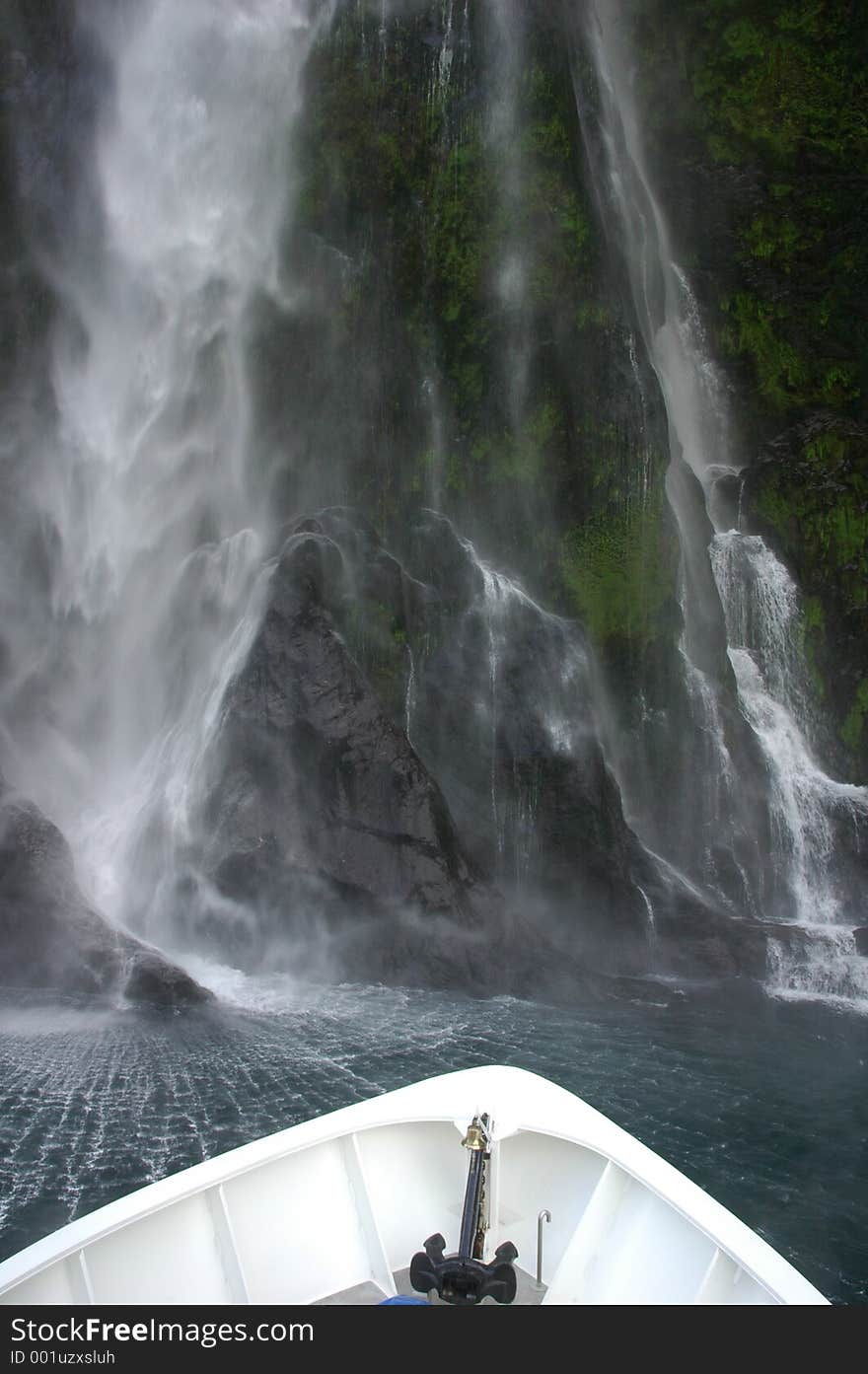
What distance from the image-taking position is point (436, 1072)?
1259cm

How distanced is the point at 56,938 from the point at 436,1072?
645cm

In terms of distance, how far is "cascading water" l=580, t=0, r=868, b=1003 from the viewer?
64.1 ft

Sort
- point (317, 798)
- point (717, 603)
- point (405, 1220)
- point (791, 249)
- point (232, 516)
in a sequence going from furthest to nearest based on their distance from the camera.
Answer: point (791, 249) < point (717, 603) < point (232, 516) < point (317, 798) < point (405, 1220)

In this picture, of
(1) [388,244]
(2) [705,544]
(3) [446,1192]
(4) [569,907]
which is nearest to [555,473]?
(2) [705,544]

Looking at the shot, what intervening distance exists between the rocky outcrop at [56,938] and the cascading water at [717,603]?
957cm

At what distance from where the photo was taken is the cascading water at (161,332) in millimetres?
20516

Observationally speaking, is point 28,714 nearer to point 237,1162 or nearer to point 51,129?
point 51,129

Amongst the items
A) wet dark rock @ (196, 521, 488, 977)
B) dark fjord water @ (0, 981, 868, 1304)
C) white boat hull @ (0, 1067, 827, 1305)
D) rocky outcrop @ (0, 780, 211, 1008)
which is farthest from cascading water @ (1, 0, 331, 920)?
white boat hull @ (0, 1067, 827, 1305)

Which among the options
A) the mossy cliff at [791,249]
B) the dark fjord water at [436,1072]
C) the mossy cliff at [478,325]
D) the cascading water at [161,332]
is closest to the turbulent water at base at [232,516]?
the cascading water at [161,332]

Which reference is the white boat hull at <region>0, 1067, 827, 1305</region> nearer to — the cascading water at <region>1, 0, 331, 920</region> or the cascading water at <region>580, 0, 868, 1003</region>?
the cascading water at <region>580, 0, 868, 1003</region>

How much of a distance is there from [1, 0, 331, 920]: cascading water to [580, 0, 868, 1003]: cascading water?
6139 mm

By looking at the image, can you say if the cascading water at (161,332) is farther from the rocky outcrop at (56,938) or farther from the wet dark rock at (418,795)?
the rocky outcrop at (56,938)

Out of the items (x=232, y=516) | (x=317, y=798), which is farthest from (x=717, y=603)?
(x=232, y=516)

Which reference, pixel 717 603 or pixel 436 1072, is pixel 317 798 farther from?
pixel 717 603
